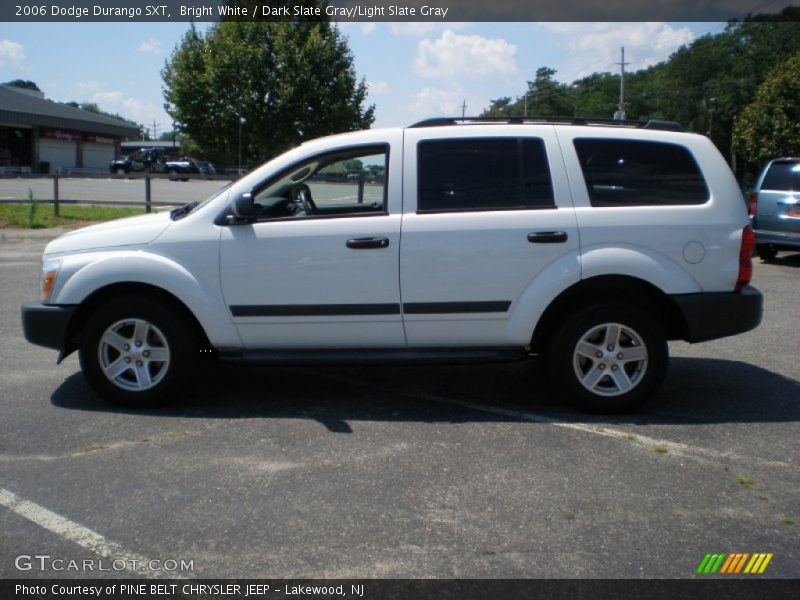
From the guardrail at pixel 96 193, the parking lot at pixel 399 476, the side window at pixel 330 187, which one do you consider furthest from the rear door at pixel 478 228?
the guardrail at pixel 96 193

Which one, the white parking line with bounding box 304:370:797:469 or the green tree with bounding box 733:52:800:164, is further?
the green tree with bounding box 733:52:800:164

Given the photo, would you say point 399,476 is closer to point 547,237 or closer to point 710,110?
point 547,237

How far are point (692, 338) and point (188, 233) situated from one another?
Result: 3497 millimetres

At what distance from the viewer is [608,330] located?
17.7ft

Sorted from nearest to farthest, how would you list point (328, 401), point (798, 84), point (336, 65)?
point (328, 401), point (798, 84), point (336, 65)

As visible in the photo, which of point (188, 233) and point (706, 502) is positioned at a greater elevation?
point (188, 233)

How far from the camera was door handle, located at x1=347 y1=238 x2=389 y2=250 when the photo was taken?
5301 mm

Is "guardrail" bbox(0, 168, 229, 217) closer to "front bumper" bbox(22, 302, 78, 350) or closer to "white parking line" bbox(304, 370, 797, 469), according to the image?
"front bumper" bbox(22, 302, 78, 350)

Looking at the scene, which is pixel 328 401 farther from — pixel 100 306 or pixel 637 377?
pixel 637 377

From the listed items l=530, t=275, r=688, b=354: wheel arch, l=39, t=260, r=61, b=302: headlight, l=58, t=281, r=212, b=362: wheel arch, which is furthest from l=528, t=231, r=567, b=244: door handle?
l=39, t=260, r=61, b=302: headlight

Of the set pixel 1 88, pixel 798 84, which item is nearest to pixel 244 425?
pixel 798 84

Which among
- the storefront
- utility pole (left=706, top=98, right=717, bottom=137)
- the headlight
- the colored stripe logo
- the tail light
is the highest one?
utility pole (left=706, top=98, right=717, bottom=137)

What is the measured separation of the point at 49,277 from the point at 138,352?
81cm

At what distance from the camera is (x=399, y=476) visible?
443cm
